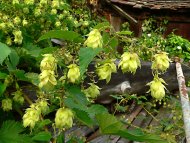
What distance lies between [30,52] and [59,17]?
3.14ft

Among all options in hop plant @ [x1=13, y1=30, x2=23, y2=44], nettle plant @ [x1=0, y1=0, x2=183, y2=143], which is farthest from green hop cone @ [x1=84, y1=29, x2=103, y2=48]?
hop plant @ [x1=13, y1=30, x2=23, y2=44]

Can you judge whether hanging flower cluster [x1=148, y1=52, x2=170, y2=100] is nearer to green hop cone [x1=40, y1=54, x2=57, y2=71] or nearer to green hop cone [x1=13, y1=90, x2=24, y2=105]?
green hop cone [x1=40, y1=54, x2=57, y2=71]

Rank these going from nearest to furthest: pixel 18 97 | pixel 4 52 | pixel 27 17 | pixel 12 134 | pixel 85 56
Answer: pixel 85 56, pixel 4 52, pixel 12 134, pixel 18 97, pixel 27 17

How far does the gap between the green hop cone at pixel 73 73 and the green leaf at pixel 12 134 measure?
539 millimetres

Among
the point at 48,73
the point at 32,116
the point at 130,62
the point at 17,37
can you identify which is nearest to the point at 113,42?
the point at 130,62

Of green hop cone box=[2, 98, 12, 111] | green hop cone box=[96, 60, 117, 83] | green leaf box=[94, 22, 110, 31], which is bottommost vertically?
green hop cone box=[2, 98, 12, 111]

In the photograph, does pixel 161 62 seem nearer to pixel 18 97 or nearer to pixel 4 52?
pixel 4 52

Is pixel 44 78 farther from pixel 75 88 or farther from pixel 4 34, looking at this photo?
pixel 4 34

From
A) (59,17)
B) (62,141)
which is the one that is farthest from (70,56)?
(59,17)

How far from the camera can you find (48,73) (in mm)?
1343

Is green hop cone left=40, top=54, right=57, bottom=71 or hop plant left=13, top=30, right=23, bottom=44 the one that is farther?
hop plant left=13, top=30, right=23, bottom=44

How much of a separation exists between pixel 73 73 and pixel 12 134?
65 centimetres

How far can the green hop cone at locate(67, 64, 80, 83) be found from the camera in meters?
1.38

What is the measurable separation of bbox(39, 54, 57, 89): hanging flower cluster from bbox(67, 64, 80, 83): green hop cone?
6 centimetres
